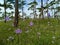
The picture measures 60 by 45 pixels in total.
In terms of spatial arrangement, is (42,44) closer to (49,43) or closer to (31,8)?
(49,43)

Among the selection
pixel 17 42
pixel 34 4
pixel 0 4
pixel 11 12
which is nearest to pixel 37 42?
pixel 17 42

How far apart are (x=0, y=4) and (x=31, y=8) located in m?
12.6

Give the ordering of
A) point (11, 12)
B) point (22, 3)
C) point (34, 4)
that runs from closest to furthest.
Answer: point (34, 4) < point (11, 12) < point (22, 3)

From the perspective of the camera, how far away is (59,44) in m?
8.39

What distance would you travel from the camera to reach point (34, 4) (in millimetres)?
38594

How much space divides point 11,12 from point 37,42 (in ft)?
110

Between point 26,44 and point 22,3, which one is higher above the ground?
point 22,3

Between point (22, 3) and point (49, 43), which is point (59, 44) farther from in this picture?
point (22, 3)

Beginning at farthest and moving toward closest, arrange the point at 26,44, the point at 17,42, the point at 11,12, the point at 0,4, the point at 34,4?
the point at 11,12, the point at 34,4, the point at 0,4, the point at 17,42, the point at 26,44

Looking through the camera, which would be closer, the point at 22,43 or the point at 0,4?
the point at 22,43

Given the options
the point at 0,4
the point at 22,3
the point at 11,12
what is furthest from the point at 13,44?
the point at 22,3

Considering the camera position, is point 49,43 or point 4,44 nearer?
point 4,44

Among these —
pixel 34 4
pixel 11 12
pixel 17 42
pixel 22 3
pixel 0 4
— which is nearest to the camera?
pixel 17 42

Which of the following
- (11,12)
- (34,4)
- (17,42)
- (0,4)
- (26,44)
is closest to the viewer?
(26,44)
